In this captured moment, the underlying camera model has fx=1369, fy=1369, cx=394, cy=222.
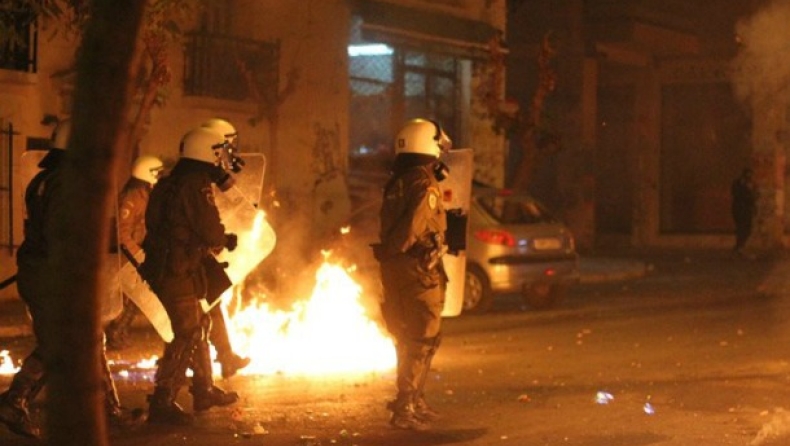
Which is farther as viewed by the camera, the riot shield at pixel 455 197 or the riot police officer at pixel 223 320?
the riot shield at pixel 455 197

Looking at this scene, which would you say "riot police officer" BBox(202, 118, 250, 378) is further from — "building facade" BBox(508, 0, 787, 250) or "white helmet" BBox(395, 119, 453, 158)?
"building facade" BBox(508, 0, 787, 250)

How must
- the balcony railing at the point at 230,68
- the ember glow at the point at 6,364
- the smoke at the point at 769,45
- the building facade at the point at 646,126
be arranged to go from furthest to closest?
the building facade at the point at 646,126
the balcony railing at the point at 230,68
the smoke at the point at 769,45
the ember glow at the point at 6,364

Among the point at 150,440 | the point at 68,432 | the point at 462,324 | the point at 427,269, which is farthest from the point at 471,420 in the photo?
the point at 462,324

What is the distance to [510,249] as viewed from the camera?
16.1 m

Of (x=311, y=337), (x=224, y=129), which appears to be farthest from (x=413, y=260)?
(x=311, y=337)

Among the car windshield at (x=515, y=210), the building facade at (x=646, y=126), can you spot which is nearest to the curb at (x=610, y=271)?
the car windshield at (x=515, y=210)

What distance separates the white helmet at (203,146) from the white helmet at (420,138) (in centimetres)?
111

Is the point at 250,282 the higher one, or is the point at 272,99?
the point at 272,99

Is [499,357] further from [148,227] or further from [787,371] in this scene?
[148,227]

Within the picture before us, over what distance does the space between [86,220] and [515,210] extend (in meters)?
13.4

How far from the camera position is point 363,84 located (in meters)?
23.6

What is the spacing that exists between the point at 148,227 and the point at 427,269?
170cm

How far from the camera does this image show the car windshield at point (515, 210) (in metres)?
16.4

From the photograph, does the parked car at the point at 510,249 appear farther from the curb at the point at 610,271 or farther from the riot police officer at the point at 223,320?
the riot police officer at the point at 223,320
